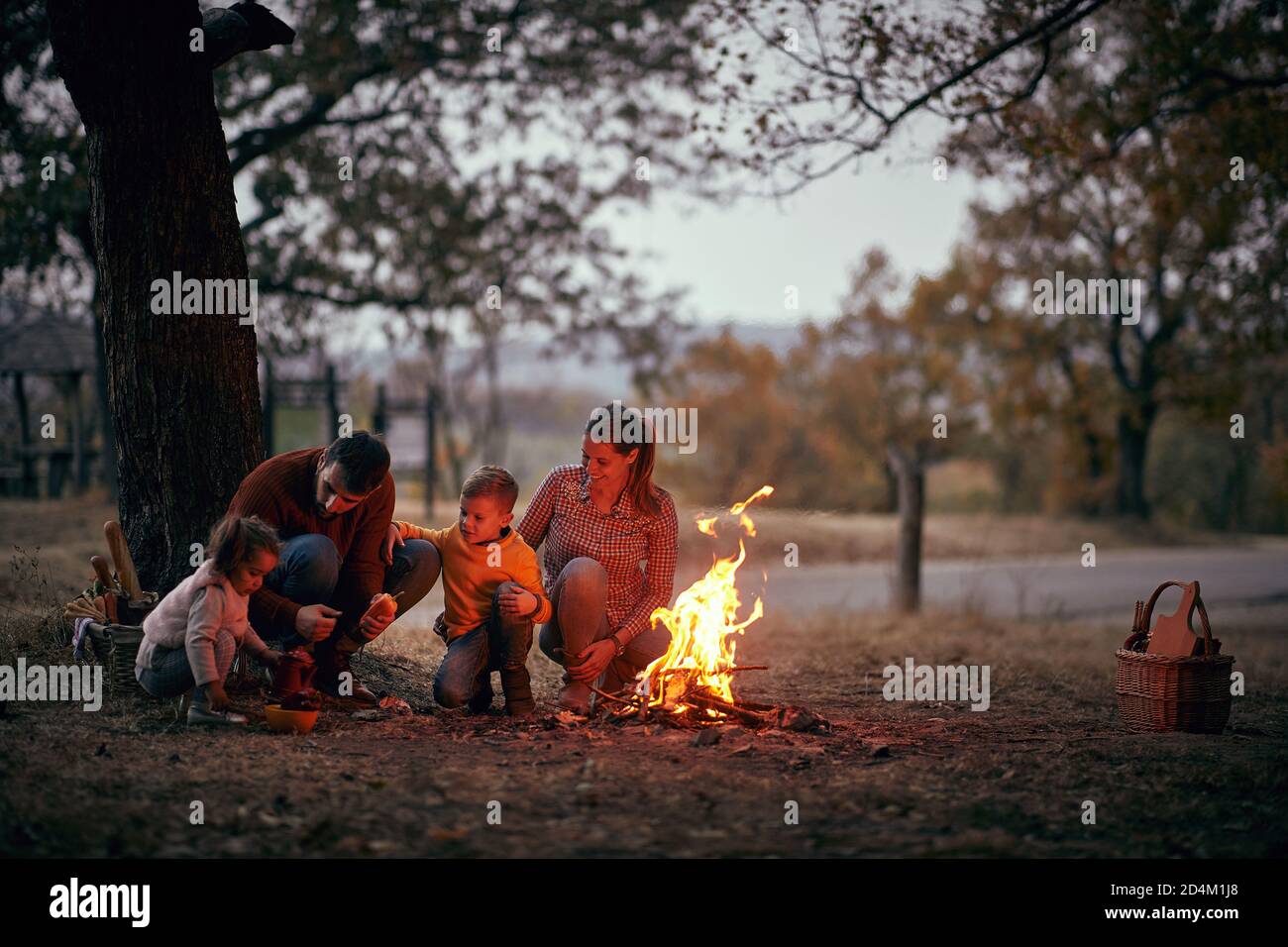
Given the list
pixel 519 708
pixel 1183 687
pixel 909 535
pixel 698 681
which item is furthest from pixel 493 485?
pixel 909 535

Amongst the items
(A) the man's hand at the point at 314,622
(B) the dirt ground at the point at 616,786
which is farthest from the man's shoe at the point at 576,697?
(A) the man's hand at the point at 314,622

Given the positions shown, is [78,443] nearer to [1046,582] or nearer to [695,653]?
[1046,582]

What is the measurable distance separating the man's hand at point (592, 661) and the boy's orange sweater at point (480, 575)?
0.93 ft

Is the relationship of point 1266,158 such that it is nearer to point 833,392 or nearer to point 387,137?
point 387,137

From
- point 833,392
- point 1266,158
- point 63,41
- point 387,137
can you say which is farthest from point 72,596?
point 833,392

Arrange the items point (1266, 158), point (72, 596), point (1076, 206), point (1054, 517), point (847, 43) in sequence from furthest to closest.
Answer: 1. point (1054, 517)
2. point (1076, 206)
3. point (1266, 158)
4. point (847, 43)
5. point (72, 596)

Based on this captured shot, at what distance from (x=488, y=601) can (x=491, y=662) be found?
33 cm

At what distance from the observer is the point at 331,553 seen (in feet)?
20.0

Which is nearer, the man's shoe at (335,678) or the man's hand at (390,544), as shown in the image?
the man's hand at (390,544)

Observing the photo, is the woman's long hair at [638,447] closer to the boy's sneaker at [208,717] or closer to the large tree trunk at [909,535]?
the boy's sneaker at [208,717]

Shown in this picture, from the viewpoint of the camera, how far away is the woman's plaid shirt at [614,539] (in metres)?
6.67

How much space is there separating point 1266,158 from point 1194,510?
2760 centimetres

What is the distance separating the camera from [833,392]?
121ft
